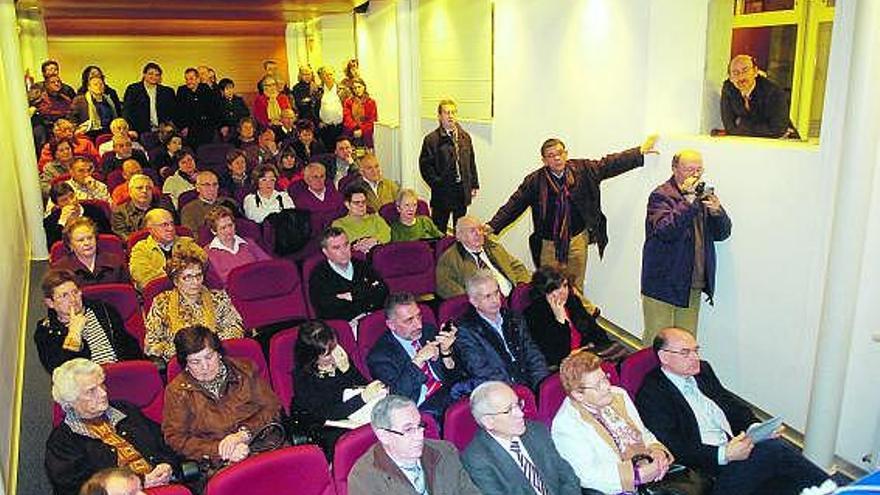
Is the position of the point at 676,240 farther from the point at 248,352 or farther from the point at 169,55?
the point at 169,55

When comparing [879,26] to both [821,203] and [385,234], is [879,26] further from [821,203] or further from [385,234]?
[385,234]

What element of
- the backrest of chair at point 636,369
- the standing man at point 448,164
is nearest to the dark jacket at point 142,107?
the standing man at point 448,164

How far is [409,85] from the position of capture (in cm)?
747

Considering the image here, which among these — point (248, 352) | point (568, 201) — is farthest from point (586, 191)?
point (248, 352)

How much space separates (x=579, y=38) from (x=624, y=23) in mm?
667

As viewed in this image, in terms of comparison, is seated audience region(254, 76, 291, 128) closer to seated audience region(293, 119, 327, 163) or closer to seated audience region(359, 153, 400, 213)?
seated audience region(293, 119, 327, 163)

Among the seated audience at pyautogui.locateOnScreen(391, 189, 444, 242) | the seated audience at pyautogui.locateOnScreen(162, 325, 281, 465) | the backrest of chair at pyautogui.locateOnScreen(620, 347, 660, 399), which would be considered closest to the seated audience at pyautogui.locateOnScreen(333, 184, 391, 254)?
the seated audience at pyautogui.locateOnScreen(391, 189, 444, 242)

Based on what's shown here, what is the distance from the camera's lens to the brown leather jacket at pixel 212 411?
3084mm

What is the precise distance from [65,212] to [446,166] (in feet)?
10.7

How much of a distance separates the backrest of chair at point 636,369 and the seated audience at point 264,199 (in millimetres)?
3589

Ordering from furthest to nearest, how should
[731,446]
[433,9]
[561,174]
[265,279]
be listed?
[433,9] < [561,174] < [265,279] < [731,446]

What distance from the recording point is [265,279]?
15.0ft

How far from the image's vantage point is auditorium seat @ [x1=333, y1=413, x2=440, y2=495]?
266 centimetres

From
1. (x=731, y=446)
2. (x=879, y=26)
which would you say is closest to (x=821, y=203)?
(x=879, y=26)
